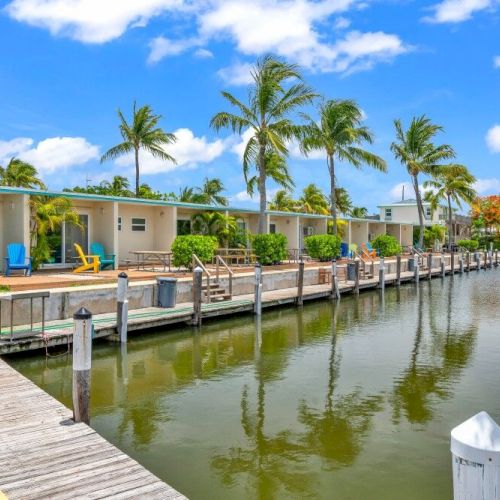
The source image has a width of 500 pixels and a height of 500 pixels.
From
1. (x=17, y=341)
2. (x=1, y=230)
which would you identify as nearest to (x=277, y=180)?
(x=1, y=230)

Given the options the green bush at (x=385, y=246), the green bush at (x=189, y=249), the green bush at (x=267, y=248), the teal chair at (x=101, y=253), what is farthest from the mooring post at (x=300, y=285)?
the green bush at (x=385, y=246)

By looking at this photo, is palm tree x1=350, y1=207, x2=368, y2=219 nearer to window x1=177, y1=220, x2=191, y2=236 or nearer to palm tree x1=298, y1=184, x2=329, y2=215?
palm tree x1=298, y1=184, x2=329, y2=215

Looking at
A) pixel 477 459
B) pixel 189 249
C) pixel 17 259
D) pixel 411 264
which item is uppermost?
pixel 189 249

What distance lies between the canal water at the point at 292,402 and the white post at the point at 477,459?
3.66m

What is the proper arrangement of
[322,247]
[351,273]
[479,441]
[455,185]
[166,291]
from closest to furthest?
[479,441] → [166,291] → [351,273] → [322,247] → [455,185]

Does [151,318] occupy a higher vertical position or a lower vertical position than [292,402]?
higher

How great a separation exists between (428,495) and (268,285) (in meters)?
15.5

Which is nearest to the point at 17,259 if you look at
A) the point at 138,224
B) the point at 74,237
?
the point at 74,237

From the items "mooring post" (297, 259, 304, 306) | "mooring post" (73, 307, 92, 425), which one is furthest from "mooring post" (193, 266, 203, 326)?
"mooring post" (73, 307, 92, 425)

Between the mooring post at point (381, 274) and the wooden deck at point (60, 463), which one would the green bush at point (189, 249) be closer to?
the mooring post at point (381, 274)

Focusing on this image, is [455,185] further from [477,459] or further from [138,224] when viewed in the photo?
[477,459]

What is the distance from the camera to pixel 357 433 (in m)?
7.30

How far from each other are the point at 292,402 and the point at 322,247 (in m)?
19.9

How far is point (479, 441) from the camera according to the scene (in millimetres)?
2225
